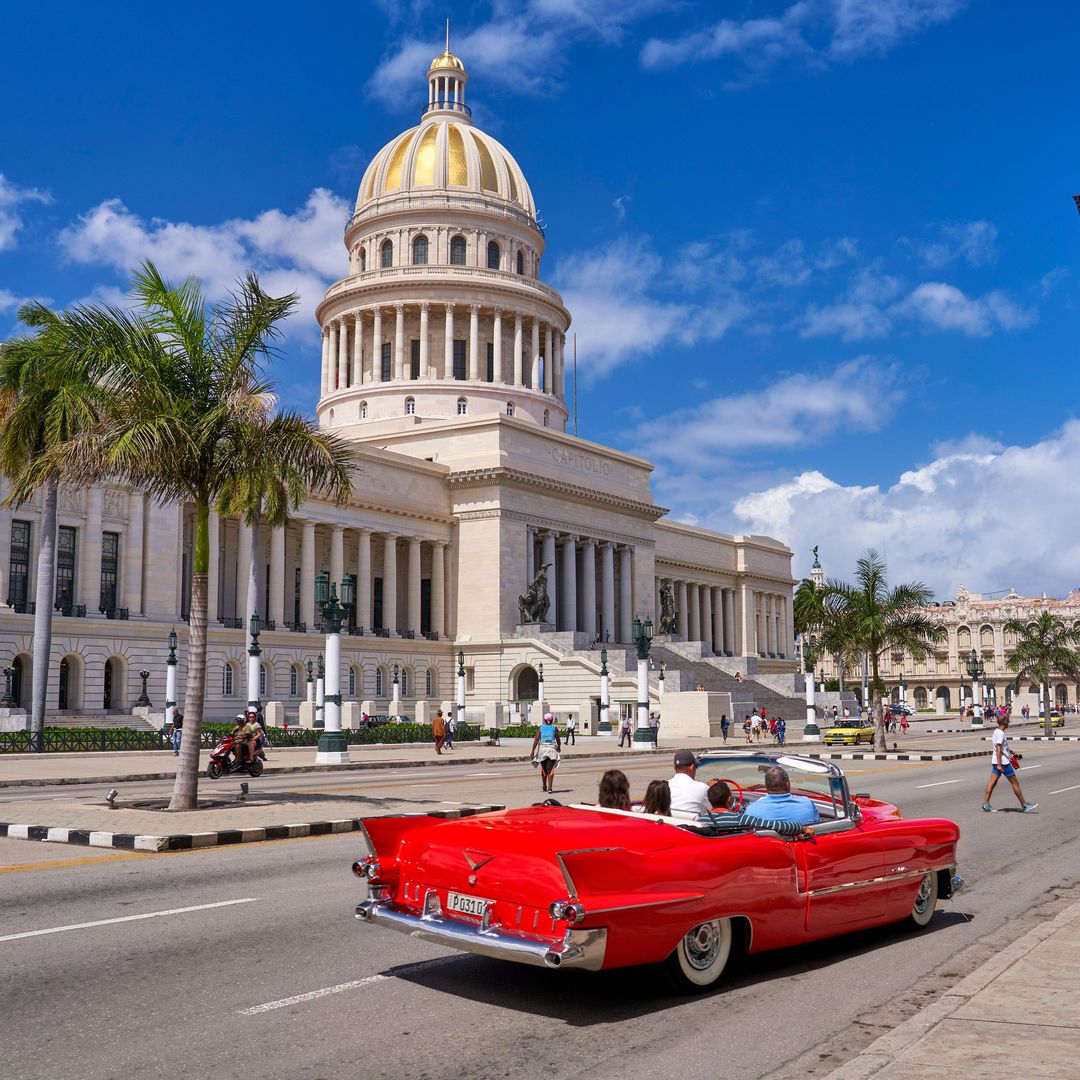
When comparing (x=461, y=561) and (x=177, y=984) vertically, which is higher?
(x=461, y=561)

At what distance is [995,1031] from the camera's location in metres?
6.15

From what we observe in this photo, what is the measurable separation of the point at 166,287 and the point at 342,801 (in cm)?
855

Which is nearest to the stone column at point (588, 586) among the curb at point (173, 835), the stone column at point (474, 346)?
the stone column at point (474, 346)

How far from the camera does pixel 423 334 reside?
84.1m

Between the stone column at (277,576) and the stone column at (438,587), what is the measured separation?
1131cm

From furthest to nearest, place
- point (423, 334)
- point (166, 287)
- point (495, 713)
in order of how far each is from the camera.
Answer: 1. point (423, 334)
2. point (495, 713)
3. point (166, 287)

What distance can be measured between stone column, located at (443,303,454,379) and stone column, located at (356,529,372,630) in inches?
853

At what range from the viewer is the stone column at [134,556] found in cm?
5409

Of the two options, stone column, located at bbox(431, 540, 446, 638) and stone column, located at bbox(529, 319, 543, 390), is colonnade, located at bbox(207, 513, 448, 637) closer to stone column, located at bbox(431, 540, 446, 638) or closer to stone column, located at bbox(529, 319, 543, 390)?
stone column, located at bbox(431, 540, 446, 638)

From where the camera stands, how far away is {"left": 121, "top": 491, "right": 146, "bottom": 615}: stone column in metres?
54.1

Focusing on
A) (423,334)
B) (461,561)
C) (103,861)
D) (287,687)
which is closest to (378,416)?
(423,334)

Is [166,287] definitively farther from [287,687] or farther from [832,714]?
[832,714]

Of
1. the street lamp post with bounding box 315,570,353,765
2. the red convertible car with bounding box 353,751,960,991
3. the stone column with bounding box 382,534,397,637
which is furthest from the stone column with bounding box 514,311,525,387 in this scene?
the red convertible car with bounding box 353,751,960,991

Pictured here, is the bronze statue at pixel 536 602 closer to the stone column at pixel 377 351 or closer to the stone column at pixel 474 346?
the stone column at pixel 474 346
